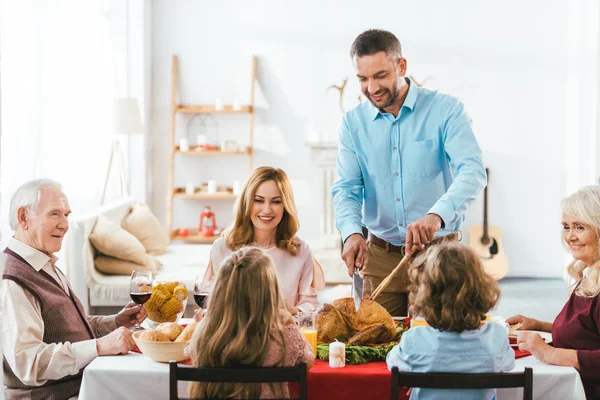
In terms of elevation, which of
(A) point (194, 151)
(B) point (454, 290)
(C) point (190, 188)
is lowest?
(B) point (454, 290)

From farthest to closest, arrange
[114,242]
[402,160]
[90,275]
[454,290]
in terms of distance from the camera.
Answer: [114,242] → [90,275] → [402,160] → [454,290]

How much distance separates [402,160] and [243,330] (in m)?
1.18

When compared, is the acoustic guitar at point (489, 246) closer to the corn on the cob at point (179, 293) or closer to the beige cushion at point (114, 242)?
the beige cushion at point (114, 242)

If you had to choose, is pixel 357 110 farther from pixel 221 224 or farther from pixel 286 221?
pixel 221 224

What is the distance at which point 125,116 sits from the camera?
5578mm

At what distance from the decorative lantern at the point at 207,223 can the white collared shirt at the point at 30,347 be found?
14.3 ft

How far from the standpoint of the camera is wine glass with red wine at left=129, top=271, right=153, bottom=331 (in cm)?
237

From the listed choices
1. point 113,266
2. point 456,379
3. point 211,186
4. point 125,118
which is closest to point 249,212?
point 456,379

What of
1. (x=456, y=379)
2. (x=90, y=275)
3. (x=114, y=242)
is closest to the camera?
(x=456, y=379)

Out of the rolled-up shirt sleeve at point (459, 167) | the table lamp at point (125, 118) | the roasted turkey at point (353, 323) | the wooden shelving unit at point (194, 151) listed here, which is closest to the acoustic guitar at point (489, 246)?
the wooden shelving unit at point (194, 151)

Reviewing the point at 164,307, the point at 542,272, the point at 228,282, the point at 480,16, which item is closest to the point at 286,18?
the point at 480,16

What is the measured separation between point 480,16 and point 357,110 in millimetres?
4163

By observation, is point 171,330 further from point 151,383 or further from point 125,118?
point 125,118

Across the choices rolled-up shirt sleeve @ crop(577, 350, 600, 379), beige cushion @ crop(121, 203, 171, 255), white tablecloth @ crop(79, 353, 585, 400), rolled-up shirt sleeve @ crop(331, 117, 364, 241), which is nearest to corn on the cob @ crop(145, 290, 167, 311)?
white tablecloth @ crop(79, 353, 585, 400)
